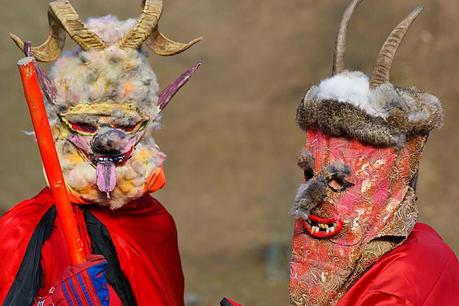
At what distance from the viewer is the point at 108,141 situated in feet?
17.1

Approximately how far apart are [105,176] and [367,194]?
61.2 inches

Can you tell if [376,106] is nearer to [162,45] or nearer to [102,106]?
[102,106]

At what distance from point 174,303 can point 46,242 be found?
0.91 meters

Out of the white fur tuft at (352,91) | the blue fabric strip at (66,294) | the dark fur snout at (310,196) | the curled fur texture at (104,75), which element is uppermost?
the white fur tuft at (352,91)

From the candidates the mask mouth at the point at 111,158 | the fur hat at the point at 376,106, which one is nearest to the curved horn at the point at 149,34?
the mask mouth at the point at 111,158

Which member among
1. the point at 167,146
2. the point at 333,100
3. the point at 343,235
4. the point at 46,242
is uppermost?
the point at 333,100

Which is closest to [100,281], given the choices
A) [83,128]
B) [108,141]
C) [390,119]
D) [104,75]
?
[108,141]

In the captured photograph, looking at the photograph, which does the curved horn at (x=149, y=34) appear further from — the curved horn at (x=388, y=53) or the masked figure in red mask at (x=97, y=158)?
the curved horn at (x=388, y=53)

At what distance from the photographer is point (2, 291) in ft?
17.1

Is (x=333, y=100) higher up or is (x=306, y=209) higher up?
(x=333, y=100)

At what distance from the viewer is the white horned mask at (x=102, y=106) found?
208 inches

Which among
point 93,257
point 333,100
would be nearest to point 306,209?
point 333,100

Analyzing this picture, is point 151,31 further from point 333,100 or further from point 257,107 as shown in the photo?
point 257,107

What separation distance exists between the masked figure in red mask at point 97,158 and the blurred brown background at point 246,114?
16.6 feet
